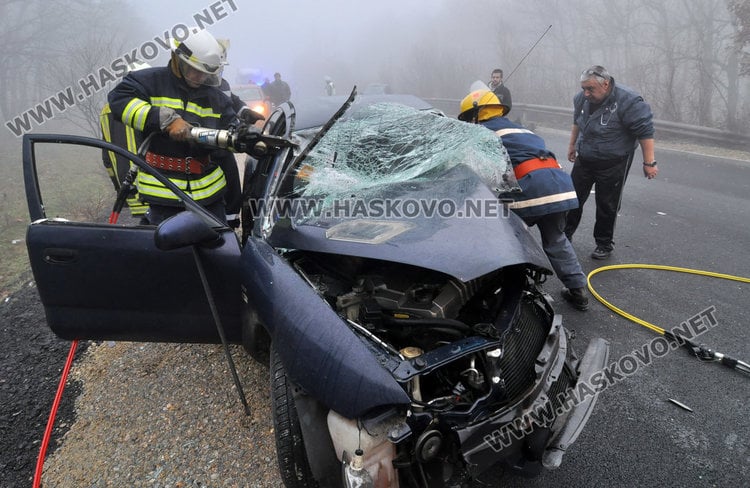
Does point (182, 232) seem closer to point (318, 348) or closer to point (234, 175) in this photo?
point (318, 348)

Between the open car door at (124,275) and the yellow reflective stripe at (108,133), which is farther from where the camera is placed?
the yellow reflective stripe at (108,133)

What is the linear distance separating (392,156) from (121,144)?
6.30ft

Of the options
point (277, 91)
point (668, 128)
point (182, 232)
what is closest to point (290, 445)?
point (182, 232)

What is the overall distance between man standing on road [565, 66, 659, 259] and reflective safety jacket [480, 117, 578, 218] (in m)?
1.24

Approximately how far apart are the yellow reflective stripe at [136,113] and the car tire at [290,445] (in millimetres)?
1707

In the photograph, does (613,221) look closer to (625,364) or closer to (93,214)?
(625,364)

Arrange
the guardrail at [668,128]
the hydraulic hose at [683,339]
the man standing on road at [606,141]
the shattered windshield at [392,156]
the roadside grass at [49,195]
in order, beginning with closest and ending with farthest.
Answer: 1. the shattered windshield at [392,156]
2. the hydraulic hose at [683,339]
3. the man standing on road at [606,141]
4. the roadside grass at [49,195]
5. the guardrail at [668,128]

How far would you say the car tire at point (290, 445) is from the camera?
68.2 inches

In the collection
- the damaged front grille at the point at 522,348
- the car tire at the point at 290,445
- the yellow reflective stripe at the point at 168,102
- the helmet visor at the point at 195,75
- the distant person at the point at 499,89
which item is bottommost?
the car tire at the point at 290,445

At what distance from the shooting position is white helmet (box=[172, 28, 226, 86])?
2604 millimetres

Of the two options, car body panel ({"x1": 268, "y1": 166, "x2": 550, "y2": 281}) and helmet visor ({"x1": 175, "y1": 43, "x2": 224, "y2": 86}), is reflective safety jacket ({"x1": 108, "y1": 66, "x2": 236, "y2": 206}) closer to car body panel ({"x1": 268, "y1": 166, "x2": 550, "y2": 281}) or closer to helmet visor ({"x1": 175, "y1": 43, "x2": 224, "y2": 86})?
helmet visor ({"x1": 175, "y1": 43, "x2": 224, "y2": 86})

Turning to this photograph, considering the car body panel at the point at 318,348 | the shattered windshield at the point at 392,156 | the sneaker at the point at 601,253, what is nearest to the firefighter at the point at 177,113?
the shattered windshield at the point at 392,156

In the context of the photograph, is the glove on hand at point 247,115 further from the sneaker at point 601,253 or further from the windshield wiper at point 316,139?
the sneaker at point 601,253

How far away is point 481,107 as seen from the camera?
306 cm
